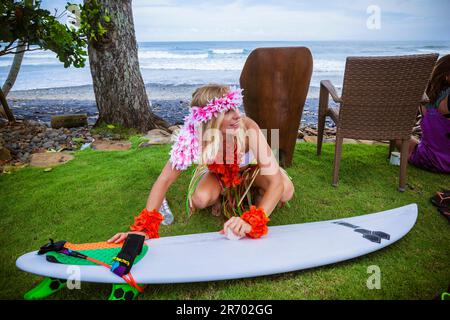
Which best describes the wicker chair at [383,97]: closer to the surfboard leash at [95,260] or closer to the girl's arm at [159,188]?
the girl's arm at [159,188]

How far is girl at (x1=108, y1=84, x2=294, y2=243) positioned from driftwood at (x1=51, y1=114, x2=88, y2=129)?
3.54 meters

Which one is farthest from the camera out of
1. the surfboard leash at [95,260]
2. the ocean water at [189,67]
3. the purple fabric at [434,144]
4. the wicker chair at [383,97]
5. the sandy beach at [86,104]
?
the ocean water at [189,67]

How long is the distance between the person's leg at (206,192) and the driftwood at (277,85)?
970mm

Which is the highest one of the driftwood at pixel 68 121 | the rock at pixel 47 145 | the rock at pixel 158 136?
the driftwood at pixel 68 121

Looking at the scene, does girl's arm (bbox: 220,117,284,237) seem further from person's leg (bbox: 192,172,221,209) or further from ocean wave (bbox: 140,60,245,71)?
ocean wave (bbox: 140,60,245,71)

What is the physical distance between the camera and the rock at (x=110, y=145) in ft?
→ 12.1

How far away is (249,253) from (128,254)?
0.60 metres

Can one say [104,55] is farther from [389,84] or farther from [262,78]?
[389,84]

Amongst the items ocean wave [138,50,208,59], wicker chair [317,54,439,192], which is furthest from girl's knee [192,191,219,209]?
ocean wave [138,50,208,59]

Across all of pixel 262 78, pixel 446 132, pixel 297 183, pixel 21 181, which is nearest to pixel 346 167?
pixel 297 183

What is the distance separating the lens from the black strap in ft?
4.40

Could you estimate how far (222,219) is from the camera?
213cm

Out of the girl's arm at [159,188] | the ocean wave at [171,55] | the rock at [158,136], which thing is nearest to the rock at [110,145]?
the rock at [158,136]

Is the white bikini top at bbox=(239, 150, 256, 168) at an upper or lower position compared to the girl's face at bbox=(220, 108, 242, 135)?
lower
